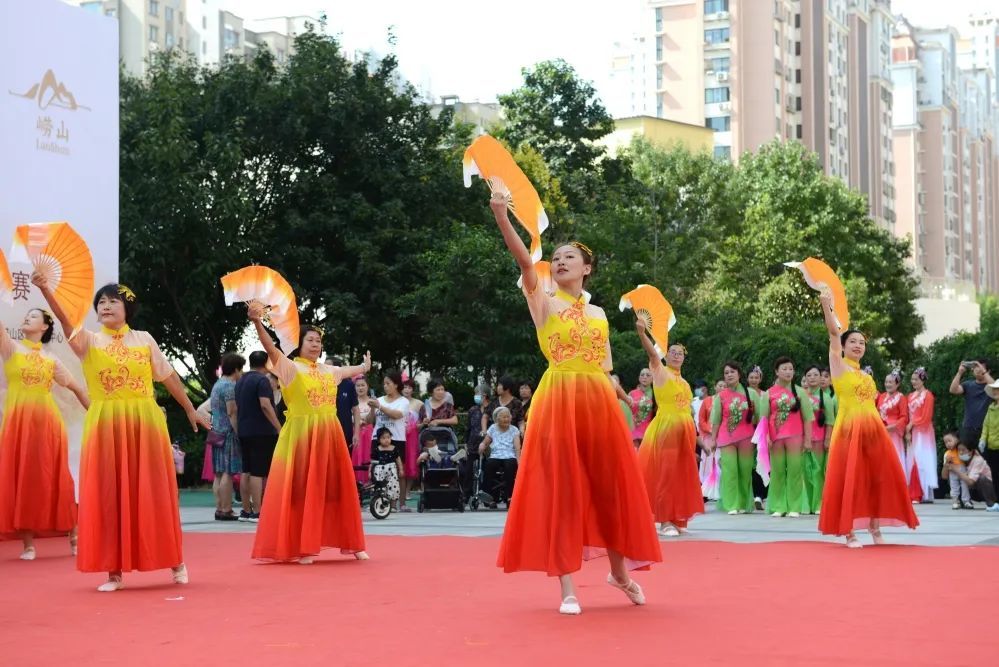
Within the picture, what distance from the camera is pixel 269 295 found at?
10.5 metres

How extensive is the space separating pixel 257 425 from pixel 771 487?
5804 mm

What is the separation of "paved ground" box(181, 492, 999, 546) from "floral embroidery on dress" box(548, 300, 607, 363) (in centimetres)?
506

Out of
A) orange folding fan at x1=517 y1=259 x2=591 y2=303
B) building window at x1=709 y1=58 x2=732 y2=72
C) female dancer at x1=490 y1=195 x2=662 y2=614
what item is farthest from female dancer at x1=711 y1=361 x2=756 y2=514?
building window at x1=709 y1=58 x2=732 y2=72

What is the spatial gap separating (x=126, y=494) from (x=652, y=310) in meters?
4.44

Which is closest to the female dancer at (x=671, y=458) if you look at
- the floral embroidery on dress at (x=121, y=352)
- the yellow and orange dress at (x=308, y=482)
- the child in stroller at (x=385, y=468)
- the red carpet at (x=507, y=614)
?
the red carpet at (x=507, y=614)

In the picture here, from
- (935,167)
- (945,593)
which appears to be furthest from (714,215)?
(935,167)

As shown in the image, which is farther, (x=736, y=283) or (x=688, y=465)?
(x=736, y=283)

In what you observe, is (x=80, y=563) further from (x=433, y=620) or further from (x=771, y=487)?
(x=771, y=487)

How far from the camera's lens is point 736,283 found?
51.2 metres

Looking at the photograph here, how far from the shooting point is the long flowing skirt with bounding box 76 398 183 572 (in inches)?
337

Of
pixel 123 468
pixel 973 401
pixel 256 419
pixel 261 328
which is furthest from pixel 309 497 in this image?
pixel 973 401

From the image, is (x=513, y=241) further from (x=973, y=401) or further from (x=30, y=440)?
(x=973, y=401)

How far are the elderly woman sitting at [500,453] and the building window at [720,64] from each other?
220 feet

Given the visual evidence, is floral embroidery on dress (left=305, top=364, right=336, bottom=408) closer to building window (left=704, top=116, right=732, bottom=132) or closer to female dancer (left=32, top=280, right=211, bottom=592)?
female dancer (left=32, top=280, right=211, bottom=592)
